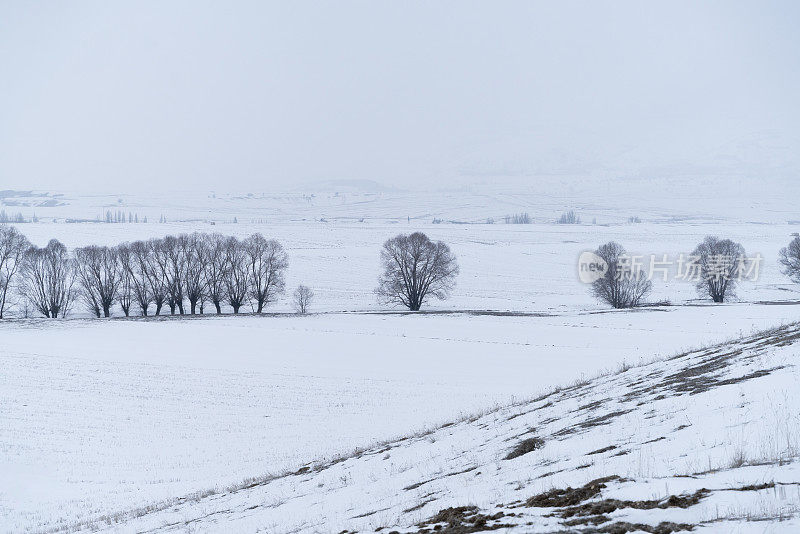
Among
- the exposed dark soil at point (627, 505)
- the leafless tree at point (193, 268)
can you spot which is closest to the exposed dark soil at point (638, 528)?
the exposed dark soil at point (627, 505)

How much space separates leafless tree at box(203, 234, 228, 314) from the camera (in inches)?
2879

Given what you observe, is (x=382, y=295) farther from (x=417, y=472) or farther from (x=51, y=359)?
(x=417, y=472)

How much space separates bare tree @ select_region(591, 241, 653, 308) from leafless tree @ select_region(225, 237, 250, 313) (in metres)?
44.5

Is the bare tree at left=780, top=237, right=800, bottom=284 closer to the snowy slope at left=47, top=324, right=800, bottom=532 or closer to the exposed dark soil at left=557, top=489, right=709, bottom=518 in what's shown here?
the snowy slope at left=47, top=324, right=800, bottom=532

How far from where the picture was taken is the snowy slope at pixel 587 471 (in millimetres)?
6504

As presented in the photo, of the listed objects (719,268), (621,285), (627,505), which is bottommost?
(627,505)

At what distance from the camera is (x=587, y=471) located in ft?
28.2

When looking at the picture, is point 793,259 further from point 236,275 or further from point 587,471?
point 587,471

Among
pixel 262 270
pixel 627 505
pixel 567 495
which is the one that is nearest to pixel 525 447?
pixel 567 495

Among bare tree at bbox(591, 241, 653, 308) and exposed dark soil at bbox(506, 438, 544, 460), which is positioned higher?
bare tree at bbox(591, 241, 653, 308)

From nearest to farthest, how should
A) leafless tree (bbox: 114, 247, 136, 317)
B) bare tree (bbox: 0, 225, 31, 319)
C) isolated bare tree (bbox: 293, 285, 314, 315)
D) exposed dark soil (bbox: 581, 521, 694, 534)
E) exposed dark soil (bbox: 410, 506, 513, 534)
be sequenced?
exposed dark soil (bbox: 581, 521, 694, 534)
exposed dark soil (bbox: 410, 506, 513, 534)
isolated bare tree (bbox: 293, 285, 314, 315)
leafless tree (bbox: 114, 247, 136, 317)
bare tree (bbox: 0, 225, 31, 319)

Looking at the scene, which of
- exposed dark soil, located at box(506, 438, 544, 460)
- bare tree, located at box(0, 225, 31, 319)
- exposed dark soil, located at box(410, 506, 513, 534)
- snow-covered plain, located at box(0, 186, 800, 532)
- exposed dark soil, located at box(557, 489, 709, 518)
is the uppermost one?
bare tree, located at box(0, 225, 31, 319)

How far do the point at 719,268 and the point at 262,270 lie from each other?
187ft

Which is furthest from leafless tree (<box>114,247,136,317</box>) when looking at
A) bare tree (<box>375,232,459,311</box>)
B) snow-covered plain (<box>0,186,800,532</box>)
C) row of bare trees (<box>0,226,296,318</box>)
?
bare tree (<box>375,232,459,311</box>)
